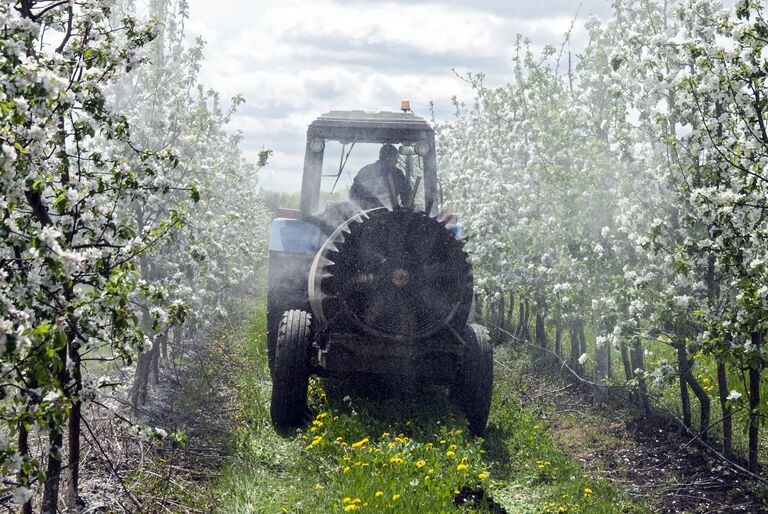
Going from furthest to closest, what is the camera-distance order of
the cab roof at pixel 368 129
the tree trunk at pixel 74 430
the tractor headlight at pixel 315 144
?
the tractor headlight at pixel 315 144, the cab roof at pixel 368 129, the tree trunk at pixel 74 430

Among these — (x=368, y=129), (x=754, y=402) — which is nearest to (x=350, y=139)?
(x=368, y=129)

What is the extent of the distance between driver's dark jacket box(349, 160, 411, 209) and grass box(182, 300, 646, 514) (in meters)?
2.19

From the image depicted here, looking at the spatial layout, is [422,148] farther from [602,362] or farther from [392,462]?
[392,462]

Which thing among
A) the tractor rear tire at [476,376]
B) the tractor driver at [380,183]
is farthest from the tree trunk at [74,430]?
the tractor driver at [380,183]

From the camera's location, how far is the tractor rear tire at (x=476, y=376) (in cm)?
814

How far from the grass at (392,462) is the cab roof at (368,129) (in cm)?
309

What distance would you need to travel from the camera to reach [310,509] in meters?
6.06

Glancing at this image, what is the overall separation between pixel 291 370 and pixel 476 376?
196cm

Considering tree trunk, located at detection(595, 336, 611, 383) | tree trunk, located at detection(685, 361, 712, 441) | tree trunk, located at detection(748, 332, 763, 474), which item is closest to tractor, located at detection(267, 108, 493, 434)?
tree trunk, located at detection(685, 361, 712, 441)

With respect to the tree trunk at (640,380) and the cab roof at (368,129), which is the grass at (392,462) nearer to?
the tree trunk at (640,380)

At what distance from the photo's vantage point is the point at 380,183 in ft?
30.3

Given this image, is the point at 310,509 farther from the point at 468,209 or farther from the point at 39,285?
the point at 468,209

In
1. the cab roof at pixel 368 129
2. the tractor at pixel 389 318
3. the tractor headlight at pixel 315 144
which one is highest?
the cab roof at pixel 368 129

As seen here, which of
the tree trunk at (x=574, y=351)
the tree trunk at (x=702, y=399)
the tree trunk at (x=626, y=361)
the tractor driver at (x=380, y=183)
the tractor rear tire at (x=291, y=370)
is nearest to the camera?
the tree trunk at (x=702, y=399)
